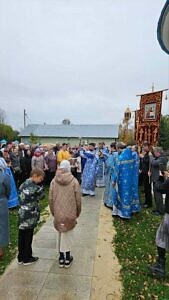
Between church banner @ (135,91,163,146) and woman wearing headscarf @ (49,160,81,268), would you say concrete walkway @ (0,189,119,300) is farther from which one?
church banner @ (135,91,163,146)

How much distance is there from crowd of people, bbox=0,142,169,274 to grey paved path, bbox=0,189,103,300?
205 mm

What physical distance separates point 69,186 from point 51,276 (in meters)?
1.33

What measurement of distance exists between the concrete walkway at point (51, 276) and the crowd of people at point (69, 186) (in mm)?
202

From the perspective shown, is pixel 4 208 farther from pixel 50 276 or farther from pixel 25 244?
pixel 50 276

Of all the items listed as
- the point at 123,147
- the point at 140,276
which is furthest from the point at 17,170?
the point at 140,276

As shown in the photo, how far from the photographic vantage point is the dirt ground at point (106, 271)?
155 inches

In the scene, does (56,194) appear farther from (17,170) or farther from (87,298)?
(17,170)

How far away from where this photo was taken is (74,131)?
5266 cm

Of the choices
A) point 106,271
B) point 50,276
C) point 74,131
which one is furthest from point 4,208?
point 74,131

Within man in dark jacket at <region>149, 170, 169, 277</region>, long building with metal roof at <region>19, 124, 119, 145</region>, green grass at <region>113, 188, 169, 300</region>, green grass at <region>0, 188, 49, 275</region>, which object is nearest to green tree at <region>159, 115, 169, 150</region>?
long building with metal roof at <region>19, 124, 119, 145</region>

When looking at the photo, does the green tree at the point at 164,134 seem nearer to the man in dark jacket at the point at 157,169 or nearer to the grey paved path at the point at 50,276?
the man in dark jacket at the point at 157,169

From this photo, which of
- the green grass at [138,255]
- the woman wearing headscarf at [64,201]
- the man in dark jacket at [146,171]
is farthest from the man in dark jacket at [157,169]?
the woman wearing headscarf at [64,201]

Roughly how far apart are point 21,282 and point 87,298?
0.98 metres

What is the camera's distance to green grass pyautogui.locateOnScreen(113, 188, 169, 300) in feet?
13.3
